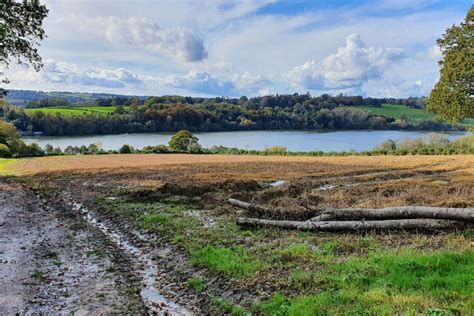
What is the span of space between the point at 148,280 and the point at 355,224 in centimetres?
568

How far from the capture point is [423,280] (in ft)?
22.3

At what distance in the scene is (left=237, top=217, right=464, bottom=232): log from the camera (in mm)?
10039

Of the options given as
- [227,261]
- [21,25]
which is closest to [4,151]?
[21,25]

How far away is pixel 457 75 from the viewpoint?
33.4 metres

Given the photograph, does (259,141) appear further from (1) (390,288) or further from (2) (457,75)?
(1) (390,288)

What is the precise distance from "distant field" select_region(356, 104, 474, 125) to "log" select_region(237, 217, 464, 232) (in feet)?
434

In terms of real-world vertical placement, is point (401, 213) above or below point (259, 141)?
above

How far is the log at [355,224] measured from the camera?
32.9 ft

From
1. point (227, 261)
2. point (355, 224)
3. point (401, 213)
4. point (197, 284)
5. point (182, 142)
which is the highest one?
point (401, 213)

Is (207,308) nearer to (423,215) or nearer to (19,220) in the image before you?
→ (423,215)

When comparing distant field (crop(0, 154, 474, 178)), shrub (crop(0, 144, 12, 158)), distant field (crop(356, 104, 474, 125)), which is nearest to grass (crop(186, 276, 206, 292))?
distant field (crop(0, 154, 474, 178))

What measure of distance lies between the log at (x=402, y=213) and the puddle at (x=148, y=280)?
5158mm

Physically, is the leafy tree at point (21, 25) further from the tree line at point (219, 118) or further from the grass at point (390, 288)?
the tree line at point (219, 118)

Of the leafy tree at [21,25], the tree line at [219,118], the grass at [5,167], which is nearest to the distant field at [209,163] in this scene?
the grass at [5,167]
